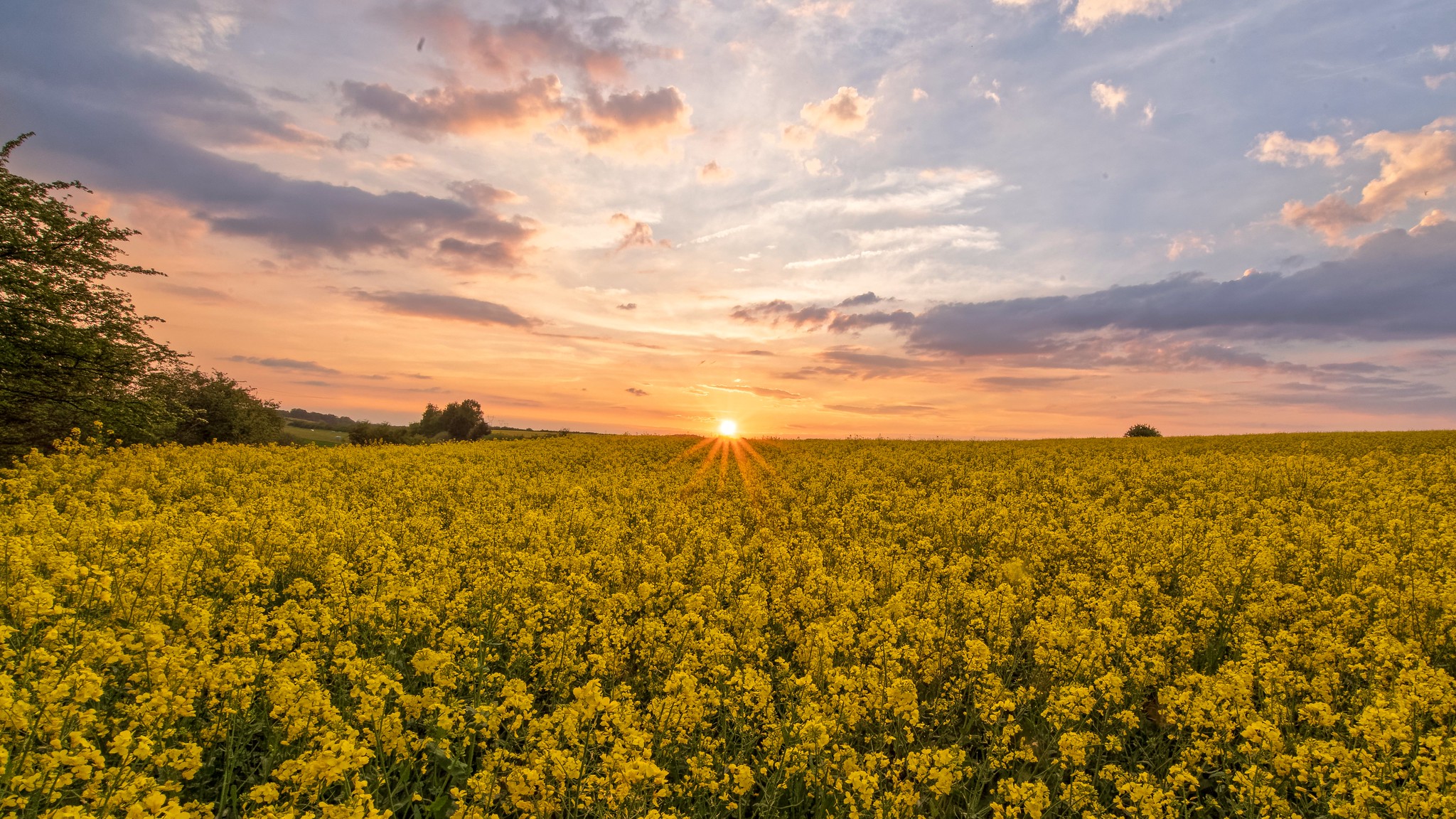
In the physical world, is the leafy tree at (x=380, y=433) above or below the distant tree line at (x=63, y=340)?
below

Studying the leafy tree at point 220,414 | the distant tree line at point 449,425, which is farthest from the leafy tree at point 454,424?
the leafy tree at point 220,414

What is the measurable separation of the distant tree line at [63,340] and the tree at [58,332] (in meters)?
0.03

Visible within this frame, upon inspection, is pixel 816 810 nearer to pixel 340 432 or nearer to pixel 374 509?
pixel 374 509

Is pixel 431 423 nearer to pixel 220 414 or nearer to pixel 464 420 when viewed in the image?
pixel 464 420

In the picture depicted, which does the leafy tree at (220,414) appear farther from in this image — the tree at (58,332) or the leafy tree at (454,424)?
the leafy tree at (454,424)

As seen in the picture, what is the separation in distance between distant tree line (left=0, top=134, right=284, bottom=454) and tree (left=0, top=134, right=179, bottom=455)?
0.03 meters

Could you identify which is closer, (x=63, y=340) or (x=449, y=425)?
(x=63, y=340)

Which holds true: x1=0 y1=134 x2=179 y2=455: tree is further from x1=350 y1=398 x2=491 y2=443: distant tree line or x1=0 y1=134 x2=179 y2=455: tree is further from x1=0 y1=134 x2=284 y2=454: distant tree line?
x1=350 y1=398 x2=491 y2=443: distant tree line

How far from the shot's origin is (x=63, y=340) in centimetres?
2483

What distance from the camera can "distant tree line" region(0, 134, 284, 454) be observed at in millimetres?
24219

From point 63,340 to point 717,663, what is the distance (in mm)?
31863

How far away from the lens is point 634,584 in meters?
10.9

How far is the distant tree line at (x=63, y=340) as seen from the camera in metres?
24.2

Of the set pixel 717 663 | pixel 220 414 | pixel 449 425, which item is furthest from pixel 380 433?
pixel 717 663
